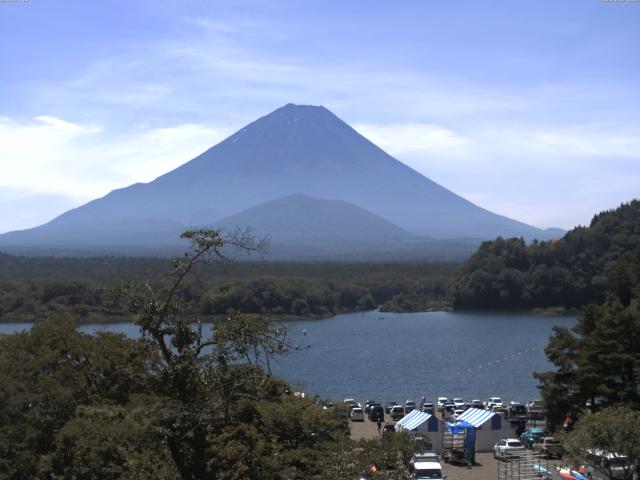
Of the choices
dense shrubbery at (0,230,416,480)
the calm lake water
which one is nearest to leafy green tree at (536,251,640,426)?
the calm lake water

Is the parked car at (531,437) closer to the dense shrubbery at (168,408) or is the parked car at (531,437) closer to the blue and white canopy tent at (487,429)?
the blue and white canopy tent at (487,429)

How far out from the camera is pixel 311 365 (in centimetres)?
3138

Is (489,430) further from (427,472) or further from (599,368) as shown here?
(427,472)

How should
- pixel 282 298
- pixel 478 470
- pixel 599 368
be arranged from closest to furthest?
1. pixel 478 470
2. pixel 599 368
3. pixel 282 298

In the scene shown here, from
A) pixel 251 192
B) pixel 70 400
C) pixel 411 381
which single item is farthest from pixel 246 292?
pixel 251 192

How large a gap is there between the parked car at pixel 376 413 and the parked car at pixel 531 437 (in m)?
3.62

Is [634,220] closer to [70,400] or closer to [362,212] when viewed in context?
[70,400]

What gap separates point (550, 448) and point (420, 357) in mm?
18405

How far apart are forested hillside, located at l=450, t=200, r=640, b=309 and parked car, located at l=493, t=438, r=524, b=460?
3602 cm

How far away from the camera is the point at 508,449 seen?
49.2 feet

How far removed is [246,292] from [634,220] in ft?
79.1

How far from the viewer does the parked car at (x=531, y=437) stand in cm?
1603

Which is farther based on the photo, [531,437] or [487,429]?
[531,437]

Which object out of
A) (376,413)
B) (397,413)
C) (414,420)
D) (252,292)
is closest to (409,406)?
(397,413)
